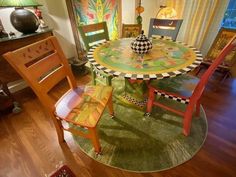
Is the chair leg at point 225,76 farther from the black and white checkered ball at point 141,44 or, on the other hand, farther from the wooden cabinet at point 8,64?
the wooden cabinet at point 8,64

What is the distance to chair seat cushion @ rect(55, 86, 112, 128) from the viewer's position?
45.8 inches

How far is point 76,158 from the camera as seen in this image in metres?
1.38

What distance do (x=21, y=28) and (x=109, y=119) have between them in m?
1.52

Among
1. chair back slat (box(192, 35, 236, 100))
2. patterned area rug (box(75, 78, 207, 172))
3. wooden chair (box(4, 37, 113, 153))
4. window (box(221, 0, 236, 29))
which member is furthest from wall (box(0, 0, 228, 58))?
chair back slat (box(192, 35, 236, 100))

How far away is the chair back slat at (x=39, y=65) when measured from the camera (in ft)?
3.28

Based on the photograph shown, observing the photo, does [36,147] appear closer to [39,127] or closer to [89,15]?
[39,127]

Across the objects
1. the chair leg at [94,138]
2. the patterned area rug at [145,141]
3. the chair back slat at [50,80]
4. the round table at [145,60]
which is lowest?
the patterned area rug at [145,141]

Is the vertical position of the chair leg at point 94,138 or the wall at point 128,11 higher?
the wall at point 128,11

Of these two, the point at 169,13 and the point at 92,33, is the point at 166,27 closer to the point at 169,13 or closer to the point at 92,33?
the point at 169,13

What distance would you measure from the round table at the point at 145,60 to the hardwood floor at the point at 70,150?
2.62 feet

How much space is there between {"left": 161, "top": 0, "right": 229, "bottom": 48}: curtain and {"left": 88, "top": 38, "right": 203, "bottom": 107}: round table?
124 cm

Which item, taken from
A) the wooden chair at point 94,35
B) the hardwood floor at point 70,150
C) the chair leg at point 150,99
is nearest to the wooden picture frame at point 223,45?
the hardwood floor at point 70,150

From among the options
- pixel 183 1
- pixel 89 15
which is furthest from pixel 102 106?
pixel 183 1

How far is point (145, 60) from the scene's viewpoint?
4.53 ft
